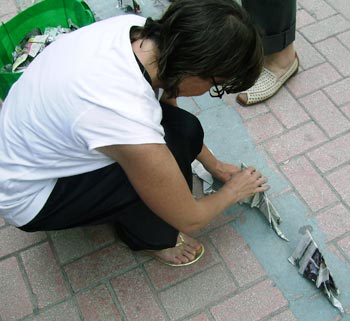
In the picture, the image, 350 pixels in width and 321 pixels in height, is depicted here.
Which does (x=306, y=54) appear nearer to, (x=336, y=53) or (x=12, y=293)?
(x=336, y=53)

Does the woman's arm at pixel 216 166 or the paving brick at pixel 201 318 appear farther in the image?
the woman's arm at pixel 216 166

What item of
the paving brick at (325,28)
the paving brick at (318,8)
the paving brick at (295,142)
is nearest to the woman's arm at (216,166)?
the paving brick at (295,142)

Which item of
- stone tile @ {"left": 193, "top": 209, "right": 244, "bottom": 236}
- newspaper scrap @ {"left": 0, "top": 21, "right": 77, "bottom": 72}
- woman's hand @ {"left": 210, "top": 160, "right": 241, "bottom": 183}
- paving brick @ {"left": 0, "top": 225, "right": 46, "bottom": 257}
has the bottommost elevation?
stone tile @ {"left": 193, "top": 209, "right": 244, "bottom": 236}

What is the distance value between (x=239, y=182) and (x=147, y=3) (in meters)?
→ 1.61

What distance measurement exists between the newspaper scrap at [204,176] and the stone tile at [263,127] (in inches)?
12.2

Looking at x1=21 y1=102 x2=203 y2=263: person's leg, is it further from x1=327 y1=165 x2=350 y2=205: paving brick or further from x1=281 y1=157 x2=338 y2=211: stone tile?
x1=327 y1=165 x2=350 y2=205: paving brick

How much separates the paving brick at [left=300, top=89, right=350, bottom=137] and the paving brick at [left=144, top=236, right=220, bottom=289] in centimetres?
84

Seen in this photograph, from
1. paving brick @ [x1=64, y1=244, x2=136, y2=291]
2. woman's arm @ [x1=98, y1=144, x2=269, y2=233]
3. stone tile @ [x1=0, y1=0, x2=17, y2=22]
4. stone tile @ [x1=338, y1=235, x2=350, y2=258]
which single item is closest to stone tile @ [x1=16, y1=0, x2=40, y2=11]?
stone tile @ [x1=0, y1=0, x2=17, y2=22]

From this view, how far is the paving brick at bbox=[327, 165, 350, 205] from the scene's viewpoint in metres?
1.96

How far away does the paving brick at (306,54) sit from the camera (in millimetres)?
2465

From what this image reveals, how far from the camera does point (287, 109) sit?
2285 millimetres

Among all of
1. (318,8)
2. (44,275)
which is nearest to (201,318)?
(44,275)

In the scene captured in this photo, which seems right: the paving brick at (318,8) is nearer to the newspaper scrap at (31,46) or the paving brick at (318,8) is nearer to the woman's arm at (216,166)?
the woman's arm at (216,166)

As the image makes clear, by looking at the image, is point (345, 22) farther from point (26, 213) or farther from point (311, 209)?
point (26, 213)
